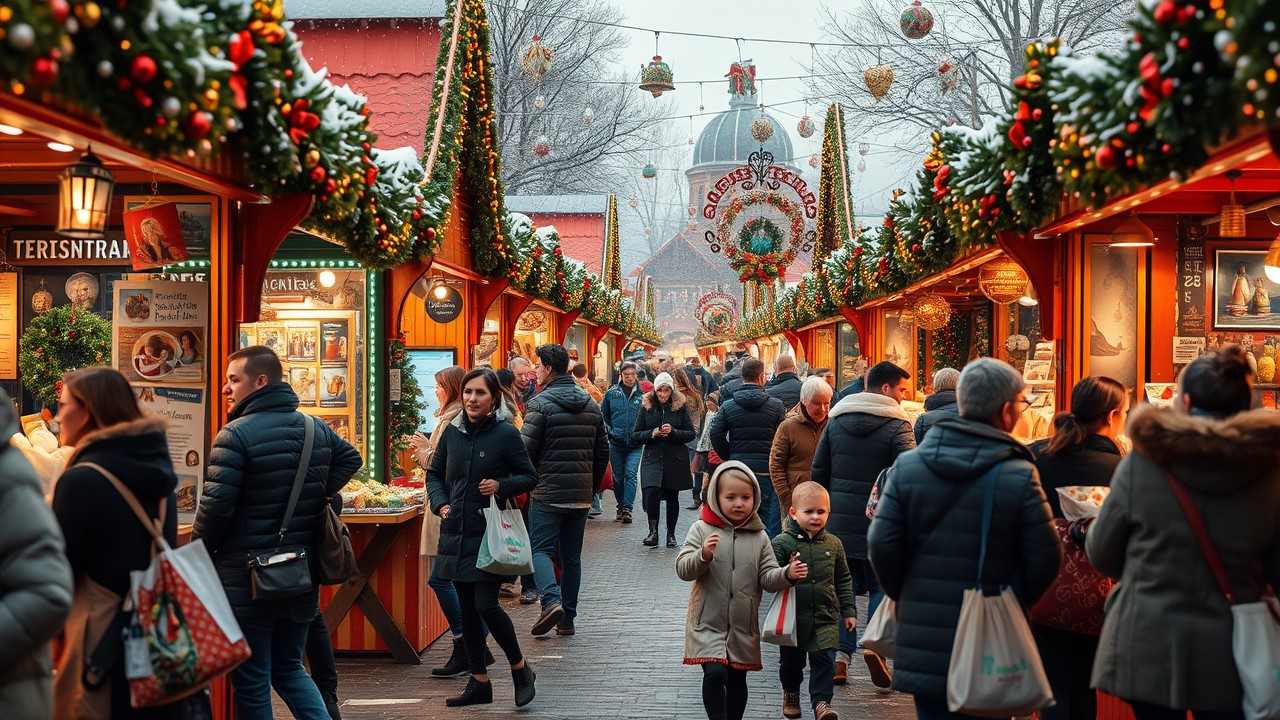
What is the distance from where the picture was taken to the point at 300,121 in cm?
556

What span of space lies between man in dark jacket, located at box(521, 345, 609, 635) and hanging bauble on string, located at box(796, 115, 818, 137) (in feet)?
84.3

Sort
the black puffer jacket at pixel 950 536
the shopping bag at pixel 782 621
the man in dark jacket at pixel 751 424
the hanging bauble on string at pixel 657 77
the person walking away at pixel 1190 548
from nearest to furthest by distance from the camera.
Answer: the person walking away at pixel 1190 548 → the black puffer jacket at pixel 950 536 → the shopping bag at pixel 782 621 → the man in dark jacket at pixel 751 424 → the hanging bauble on string at pixel 657 77

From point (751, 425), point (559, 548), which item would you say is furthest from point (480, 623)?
point (751, 425)

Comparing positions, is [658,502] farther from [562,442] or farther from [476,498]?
[476,498]

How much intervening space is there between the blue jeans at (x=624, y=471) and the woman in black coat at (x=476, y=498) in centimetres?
741

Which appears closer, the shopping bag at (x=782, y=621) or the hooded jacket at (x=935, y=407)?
the shopping bag at (x=782, y=621)

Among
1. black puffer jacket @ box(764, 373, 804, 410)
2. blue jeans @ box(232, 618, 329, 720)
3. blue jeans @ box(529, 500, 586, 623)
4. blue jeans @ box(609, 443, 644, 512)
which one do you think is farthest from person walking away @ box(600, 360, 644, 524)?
blue jeans @ box(232, 618, 329, 720)

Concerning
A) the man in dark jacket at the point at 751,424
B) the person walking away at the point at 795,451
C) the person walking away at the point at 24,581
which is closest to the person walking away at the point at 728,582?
the person walking away at the point at 795,451

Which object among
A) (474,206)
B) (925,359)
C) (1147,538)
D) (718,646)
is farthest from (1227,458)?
(925,359)

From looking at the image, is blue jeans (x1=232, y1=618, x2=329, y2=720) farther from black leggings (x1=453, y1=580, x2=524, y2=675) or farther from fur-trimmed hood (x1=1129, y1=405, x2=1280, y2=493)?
fur-trimmed hood (x1=1129, y1=405, x2=1280, y2=493)

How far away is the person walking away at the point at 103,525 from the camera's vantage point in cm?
388

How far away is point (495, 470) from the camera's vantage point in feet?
23.6

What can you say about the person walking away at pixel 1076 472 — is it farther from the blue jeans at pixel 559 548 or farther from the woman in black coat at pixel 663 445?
the woman in black coat at pixel 663 445

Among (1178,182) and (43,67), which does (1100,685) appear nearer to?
(1178,182)
